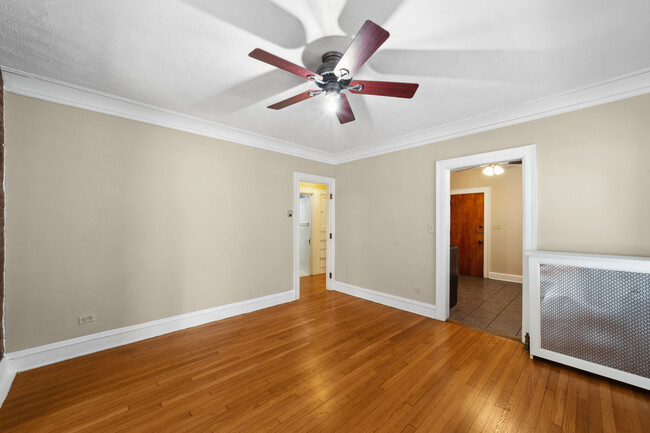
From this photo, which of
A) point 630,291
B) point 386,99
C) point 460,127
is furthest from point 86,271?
point 630,291

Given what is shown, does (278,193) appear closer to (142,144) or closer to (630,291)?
(142,144)

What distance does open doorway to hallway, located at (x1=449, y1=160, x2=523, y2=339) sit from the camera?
16.7 feet

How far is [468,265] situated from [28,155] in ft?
25.4

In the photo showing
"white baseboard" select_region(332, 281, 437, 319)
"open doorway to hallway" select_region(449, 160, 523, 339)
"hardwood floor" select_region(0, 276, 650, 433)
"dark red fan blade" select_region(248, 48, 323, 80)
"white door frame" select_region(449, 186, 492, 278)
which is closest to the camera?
"dark red fan blade" select_region(248, 48, 323, 80)

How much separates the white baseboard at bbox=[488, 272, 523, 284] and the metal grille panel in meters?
3.78

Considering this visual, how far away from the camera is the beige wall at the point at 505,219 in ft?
18.5

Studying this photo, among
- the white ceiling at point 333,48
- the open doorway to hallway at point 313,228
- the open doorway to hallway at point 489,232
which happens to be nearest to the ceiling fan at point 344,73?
the white ceiling at point 333,48

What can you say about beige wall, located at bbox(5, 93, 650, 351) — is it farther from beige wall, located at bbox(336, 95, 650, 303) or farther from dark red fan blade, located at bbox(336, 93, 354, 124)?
dark red fan blade, located at bbox(336, 93, 354, 124)

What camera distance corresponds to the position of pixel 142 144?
2.99 m

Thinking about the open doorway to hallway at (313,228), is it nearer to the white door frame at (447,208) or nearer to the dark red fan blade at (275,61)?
the white door frame at (447,208)

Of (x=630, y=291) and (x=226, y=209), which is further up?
(x=226, y=209)

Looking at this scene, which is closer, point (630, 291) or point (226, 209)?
point (630, 291)

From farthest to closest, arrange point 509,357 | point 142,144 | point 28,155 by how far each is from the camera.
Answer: point 142,144 < point 509,357 < point 28,155

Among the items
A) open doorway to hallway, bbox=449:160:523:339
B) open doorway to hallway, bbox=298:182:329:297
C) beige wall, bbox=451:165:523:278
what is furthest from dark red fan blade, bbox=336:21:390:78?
beige wall, bbox=451:165:523:278
